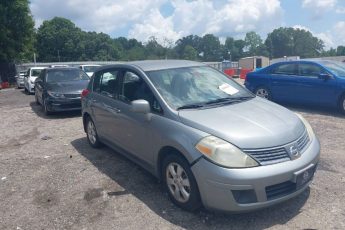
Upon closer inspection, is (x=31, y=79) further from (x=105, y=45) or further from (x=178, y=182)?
(x=105, y=45)

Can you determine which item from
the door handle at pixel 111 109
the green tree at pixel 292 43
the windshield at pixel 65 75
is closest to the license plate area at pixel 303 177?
the door handle at pixel 111 109

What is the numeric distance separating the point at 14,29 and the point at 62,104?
88.7ft

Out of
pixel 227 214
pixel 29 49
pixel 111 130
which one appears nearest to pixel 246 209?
pixel 227 214

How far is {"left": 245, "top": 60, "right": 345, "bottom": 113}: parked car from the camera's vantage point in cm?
905

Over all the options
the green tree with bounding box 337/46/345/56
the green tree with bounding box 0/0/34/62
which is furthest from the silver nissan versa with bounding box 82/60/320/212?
the green tree with bounding box 337/46/345/56

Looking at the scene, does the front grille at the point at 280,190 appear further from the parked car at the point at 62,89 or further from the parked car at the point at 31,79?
the parked car at the point at 31,79

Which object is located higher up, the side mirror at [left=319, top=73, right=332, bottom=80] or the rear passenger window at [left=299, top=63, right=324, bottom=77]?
the rear passenger window at [left=299, top=63, right=324, bottom=77]

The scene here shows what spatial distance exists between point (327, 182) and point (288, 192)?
1321 millimetres

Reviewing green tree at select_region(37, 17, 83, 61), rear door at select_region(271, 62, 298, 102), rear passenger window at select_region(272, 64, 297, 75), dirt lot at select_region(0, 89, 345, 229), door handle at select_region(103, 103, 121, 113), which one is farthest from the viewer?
green tree at select_region(37, 17, 83, 61)

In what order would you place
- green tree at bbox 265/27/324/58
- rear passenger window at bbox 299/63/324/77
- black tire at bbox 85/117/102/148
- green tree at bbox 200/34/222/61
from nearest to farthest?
black tire at bbox 85/117/102/148 < rear passenger window at bbox 299/63/324/77 < green tree at bbox 200/34/222/61 < green tree at bbox 265/27/324/58

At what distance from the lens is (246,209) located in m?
3.54

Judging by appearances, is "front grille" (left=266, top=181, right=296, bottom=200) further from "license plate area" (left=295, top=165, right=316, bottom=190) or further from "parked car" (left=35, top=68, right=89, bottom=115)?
"parked car" (left=35, top=68, right=89, bottom=115)

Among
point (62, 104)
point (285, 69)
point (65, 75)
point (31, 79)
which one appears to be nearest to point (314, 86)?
point (285, 69)

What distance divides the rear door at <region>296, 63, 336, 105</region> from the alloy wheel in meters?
6.51
